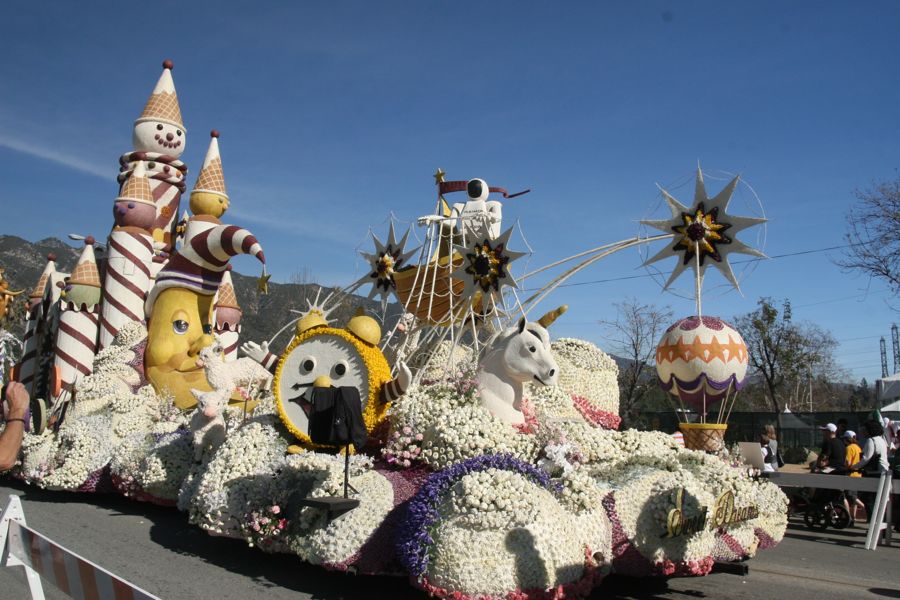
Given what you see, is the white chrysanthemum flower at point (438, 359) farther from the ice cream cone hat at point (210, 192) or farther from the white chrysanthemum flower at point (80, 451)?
the ice cream cone hat at point (210, 192)

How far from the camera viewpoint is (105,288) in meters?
15.3

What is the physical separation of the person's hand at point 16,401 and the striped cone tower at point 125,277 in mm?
10686

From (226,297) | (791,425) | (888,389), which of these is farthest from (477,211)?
(888,389)

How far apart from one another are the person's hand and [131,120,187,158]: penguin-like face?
13.3 m

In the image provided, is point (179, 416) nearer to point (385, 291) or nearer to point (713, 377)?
point (385, 291)

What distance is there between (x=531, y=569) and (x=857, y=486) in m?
7.09

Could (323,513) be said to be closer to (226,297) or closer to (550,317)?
(550,317)

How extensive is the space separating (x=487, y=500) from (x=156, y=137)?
14.5 m

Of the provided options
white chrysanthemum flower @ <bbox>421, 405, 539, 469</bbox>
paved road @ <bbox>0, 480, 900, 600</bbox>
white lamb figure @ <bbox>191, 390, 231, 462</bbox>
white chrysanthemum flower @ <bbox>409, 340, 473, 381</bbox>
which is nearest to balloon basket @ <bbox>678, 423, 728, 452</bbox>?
paved road @ <bbox>0, 480, 900, 600</bbox>

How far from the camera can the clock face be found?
300 inches

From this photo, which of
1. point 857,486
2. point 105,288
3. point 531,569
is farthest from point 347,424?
point 105,288

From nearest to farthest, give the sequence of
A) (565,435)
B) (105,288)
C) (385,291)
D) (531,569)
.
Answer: (531,569)
(565,435)
(385,291)
(105,288)

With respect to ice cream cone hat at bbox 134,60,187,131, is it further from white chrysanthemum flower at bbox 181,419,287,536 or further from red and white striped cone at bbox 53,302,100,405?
white chrysanthemum flower at bbox 181,419,287,536

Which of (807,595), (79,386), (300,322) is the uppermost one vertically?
(300,322)
